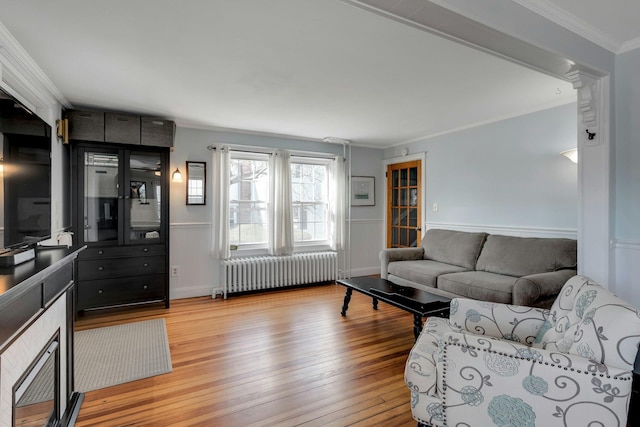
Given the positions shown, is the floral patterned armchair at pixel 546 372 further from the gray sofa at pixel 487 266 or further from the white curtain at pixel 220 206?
the white curtain at pixel 220 206

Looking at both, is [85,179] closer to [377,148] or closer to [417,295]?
[417,295]

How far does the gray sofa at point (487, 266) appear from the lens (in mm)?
2775

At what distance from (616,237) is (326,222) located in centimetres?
369

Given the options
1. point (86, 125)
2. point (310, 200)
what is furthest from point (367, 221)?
point (86, 125)

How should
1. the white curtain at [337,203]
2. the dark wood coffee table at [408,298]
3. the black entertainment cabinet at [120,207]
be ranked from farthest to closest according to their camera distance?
the white curtain at [337,203] < the black entertainment cabinet at [120,207] < the dark wood coffee table at [408,298]

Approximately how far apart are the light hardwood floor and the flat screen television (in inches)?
44.9

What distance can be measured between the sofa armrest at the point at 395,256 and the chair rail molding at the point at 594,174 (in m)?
2.12

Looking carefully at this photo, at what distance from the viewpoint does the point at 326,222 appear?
5.39 metres

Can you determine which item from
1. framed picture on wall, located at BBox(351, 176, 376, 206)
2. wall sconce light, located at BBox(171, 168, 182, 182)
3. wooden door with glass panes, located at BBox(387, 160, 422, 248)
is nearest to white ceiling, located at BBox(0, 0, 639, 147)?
wall sconce light, located at BBox(171, 168, 182, 182)

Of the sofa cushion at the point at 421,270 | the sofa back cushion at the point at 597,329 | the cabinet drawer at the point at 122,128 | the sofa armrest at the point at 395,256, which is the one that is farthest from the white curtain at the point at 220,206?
the sofa back cushion at the point at 597,329

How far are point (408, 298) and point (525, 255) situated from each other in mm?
1443

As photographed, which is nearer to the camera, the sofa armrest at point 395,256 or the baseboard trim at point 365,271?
the sofa armrest at point 395,256

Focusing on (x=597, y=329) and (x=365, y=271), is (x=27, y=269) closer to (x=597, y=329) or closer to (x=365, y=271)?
(x=597, y=329)

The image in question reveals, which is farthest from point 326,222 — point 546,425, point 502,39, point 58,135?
point 546,425
